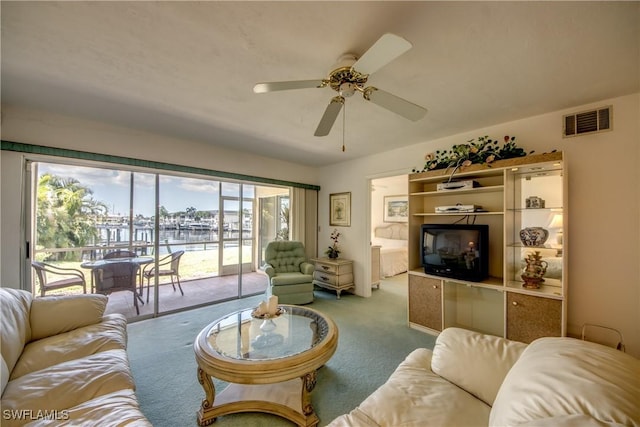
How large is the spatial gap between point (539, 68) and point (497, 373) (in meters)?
2.09

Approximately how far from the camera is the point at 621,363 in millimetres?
876

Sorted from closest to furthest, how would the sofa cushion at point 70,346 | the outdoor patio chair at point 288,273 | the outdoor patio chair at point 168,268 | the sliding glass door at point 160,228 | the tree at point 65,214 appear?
1. the sofa cushion at point 70,346
2. the tree at point 65,214
3. the sliding glass door at point 160,228
4. the outdoor patio chair at point 168,268
5. the outdoor patio chair at point 288,273

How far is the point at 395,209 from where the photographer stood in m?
6.81

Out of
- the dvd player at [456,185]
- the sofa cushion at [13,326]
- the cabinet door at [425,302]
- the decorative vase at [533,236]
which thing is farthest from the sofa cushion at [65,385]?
the decorative vase at [533,236]

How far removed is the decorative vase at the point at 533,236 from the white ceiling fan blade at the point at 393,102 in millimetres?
1892

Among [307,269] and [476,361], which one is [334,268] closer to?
[307,269]

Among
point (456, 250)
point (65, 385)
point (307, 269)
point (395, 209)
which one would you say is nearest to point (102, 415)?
point (65, 385)

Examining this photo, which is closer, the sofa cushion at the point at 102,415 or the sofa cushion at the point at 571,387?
the sofa cushion at the point at 571,387

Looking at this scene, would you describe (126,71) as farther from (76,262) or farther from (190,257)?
(190,257)

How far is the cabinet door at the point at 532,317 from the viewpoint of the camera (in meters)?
2.24

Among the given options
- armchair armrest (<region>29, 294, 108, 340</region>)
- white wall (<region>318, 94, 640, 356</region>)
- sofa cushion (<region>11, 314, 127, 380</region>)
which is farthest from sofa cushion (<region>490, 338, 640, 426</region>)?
armchair armrest (<region>29, 294, 108, 340</region>)

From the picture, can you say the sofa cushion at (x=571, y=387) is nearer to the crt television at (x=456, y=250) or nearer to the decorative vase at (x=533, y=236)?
the crt television at (x=456, y=250)

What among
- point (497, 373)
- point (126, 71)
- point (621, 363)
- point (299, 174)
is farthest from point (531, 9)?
point (299, 174)

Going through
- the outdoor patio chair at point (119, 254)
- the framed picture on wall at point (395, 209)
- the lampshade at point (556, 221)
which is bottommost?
the outdoor patio chair at point (119, 254)
